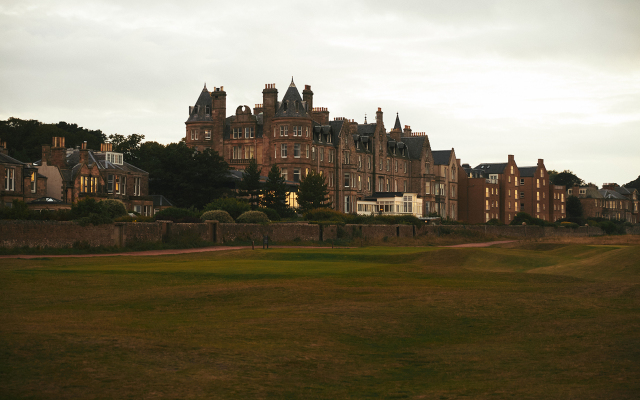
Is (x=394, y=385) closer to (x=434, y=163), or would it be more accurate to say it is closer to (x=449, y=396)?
(x=449, y=396)

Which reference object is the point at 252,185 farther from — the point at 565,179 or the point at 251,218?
the point at 565,179

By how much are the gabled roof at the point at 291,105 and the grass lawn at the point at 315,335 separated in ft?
213

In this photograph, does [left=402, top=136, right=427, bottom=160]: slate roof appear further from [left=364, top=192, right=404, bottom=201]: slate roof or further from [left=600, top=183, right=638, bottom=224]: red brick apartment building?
[left=600, top=183, right=638, bottom=224]: red brick apartment building

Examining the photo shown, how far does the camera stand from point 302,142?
94.9 metres

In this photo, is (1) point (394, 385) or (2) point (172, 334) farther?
(2) point (172, 334)

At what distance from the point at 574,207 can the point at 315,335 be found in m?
146

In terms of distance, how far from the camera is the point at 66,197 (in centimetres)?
7350

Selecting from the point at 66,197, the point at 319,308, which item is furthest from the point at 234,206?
the point at 319,308

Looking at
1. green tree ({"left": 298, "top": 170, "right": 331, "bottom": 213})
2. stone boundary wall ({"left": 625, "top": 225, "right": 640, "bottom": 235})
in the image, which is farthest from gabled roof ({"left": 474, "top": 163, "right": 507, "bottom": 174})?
green tree ({"left": 298, "top": 170, "right": 331, "bottom": 213})

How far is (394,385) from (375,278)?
701 inches

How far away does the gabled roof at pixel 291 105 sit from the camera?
311 ft

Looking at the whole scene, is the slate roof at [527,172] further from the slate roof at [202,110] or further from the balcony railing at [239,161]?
the slate roof at [202,110]

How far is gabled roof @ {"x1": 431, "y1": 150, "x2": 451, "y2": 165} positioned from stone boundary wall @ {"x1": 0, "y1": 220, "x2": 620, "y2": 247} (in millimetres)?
41466

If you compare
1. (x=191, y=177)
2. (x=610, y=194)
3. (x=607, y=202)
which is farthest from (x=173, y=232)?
(x=610, y=194)
